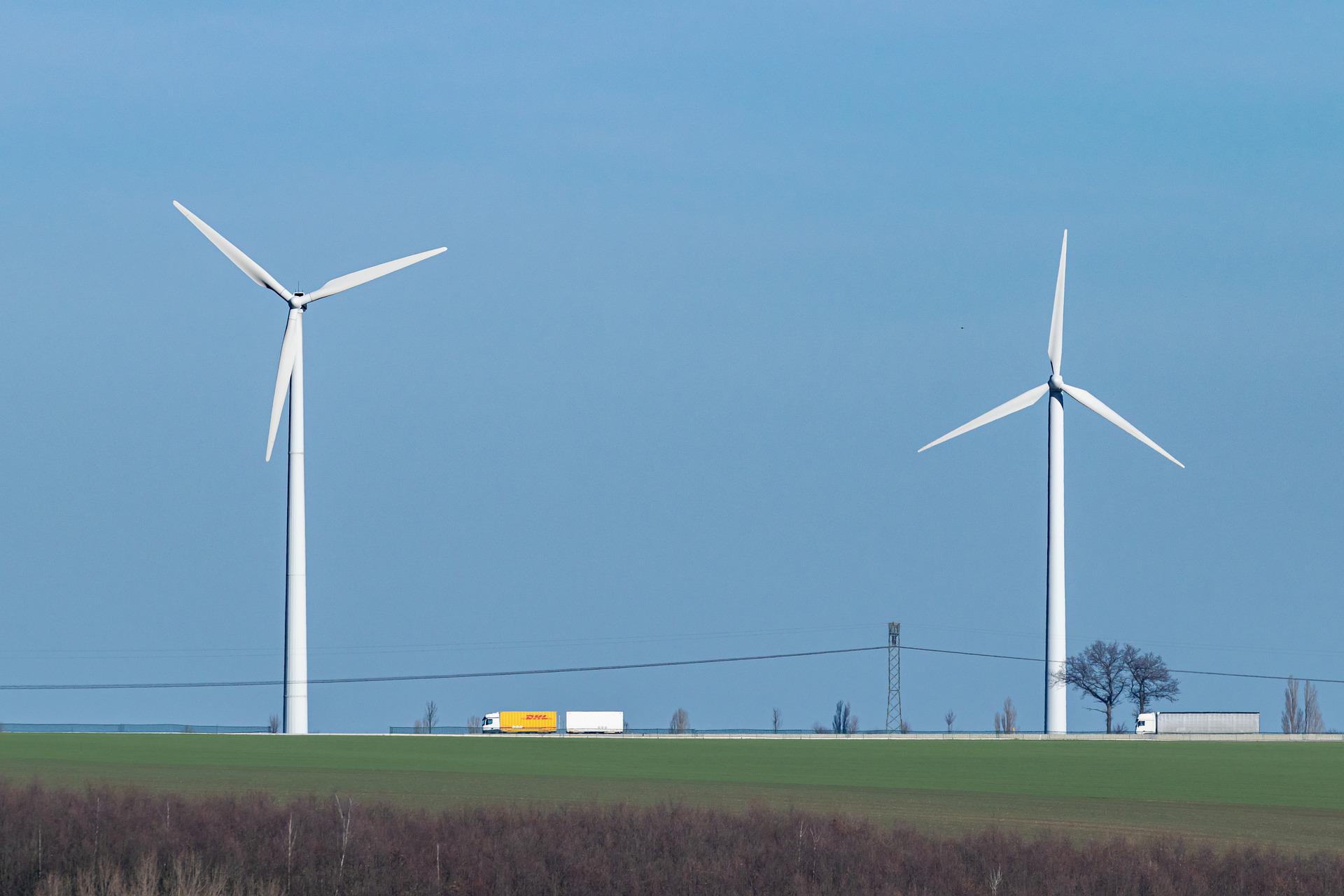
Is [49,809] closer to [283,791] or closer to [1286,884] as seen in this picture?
[283,791]

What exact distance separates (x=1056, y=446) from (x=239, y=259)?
191 feet

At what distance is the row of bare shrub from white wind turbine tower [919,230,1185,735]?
84774 millimetres

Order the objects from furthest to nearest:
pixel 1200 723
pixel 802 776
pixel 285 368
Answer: pixel 1200 723 → pixel 285 368 → pixel 802 776

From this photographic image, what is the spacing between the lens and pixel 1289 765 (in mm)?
95875

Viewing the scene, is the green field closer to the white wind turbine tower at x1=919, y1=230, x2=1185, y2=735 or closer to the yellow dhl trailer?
the white wind turbine tower at x1=919, y1=230, x2=1185, y2=735

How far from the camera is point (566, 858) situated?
40.5 metres

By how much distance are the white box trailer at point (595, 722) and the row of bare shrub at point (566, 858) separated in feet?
460

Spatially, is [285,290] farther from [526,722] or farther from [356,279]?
[526,722]

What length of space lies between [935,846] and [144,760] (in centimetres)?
4994

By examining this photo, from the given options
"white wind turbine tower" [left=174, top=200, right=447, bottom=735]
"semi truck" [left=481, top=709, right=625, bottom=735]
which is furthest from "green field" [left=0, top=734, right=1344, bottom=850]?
"semi truck" [left=481, top=709, right=625, bottom=735]

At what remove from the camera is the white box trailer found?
188 metres

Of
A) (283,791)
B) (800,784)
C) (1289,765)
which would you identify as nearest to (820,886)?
(283,791)

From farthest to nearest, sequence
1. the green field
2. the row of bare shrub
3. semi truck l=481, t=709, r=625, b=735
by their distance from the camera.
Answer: semi truck l=481, t=709, r=625, b=735 → the green field → the row of bare shrub

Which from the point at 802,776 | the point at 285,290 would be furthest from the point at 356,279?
the point at 802,776
